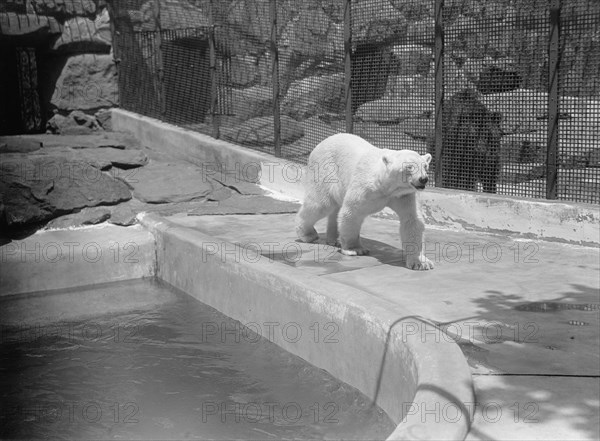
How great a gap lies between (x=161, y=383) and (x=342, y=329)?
1468mm

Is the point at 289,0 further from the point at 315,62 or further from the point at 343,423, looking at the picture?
the point at 343,423

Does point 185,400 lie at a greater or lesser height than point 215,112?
lesser

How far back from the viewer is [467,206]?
7.95 meters

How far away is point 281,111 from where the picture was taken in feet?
34.8

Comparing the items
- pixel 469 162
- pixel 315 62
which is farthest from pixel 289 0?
pixel 469 162

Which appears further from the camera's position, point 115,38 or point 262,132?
point 115,38

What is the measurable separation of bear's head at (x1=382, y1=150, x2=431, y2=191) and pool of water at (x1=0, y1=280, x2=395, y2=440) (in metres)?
1.62

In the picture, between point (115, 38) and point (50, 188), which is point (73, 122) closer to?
point (115, 38)

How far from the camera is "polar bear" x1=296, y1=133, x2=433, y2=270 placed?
6227 mm

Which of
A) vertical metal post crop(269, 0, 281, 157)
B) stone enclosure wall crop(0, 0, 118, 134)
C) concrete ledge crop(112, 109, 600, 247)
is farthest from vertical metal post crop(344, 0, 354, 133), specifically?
stone enclosure wall crop(0, 0, 118, 134)

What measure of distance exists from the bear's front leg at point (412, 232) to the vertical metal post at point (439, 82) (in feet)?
6.58

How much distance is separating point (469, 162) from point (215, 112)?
4662mm

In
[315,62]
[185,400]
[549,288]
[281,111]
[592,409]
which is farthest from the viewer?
[281,111]

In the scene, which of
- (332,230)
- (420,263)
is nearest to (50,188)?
(332,230)
